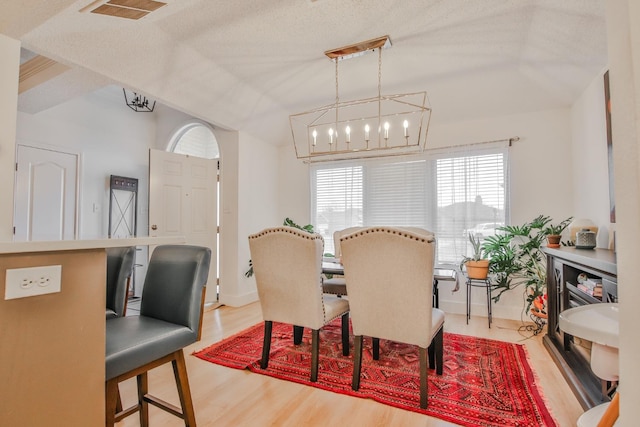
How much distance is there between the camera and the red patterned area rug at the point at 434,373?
69.5 inches

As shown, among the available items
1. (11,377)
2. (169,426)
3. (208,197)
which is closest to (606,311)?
(11,377)

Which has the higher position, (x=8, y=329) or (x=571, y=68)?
(x=571, y=68)

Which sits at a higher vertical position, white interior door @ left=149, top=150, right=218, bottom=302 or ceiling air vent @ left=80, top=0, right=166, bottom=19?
ceiling air vent @ left=80, top=0, right=166, bottom=19

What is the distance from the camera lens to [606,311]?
1136mm

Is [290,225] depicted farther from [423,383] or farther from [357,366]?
[423,383]

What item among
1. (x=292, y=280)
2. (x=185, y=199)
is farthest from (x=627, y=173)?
(x=185, y=199)

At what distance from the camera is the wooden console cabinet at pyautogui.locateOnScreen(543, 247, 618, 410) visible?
5.44 ft

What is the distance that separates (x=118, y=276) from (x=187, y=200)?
2.72 meters

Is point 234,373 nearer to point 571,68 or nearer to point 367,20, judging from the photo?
point 367,20

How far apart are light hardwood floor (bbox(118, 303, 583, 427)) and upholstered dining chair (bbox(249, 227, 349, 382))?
22 cm

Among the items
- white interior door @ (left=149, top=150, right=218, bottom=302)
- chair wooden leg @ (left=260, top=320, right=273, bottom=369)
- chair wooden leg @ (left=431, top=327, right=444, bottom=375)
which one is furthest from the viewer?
white interior door @ (left=149, top=150, right=218, bottom=302)

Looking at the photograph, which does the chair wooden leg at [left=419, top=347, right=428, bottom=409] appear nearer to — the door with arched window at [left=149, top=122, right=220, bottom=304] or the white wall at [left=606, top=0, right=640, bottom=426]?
the white wall at [left=606, top=0, right=640, bottom=426]

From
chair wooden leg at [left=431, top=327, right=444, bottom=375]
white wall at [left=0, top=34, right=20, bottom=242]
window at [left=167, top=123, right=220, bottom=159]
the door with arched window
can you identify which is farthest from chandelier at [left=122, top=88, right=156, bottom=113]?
chair wooden leg at [left=431, top=327, right=444, bottom=375]

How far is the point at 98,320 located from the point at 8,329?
22 cm
